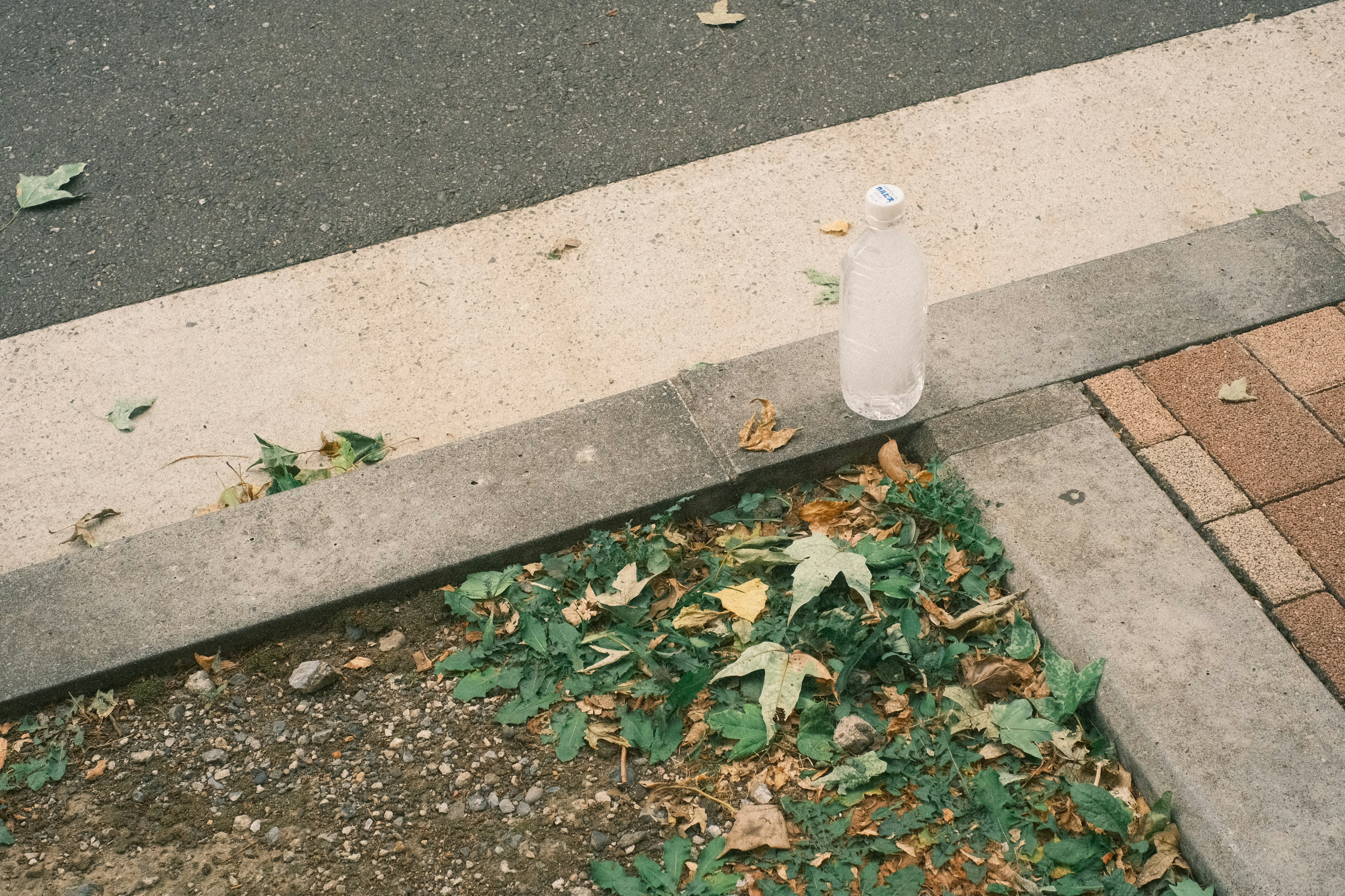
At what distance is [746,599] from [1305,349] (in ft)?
5.25

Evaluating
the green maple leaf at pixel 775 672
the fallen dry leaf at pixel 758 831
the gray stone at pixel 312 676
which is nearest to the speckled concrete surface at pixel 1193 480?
the green maple leaf at pixel 775 672

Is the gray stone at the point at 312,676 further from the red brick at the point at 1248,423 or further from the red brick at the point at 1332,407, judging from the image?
the red brick at the point at 1332,407

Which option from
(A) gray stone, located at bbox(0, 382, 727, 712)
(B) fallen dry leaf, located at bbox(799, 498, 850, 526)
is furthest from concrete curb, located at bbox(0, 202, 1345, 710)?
(B) fallen dry leaf, located at bbox(799, 498, 850, 526)

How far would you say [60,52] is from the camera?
429 cm

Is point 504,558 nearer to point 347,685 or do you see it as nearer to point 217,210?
point 347,685

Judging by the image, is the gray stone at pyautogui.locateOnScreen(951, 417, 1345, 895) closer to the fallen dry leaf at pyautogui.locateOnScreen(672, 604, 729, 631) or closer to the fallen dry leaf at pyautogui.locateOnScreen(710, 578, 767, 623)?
the fallen dry leaf at pyautogui.locateOnScreen(710, 578, 767, 623)

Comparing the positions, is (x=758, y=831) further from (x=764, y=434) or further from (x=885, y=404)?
(x=885, y=404)

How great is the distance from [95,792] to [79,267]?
1938 millimetres

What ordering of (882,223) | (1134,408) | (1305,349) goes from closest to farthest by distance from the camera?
(882,223) → (1134,408) → (1305,349)

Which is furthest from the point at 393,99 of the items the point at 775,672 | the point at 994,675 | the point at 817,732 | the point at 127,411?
the point at 994,675

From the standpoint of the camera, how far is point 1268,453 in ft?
8.14

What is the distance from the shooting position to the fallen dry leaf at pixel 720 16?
414 cm

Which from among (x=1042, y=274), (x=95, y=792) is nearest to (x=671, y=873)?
(x=95, y=792)

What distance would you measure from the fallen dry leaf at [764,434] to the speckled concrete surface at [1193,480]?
841mm
